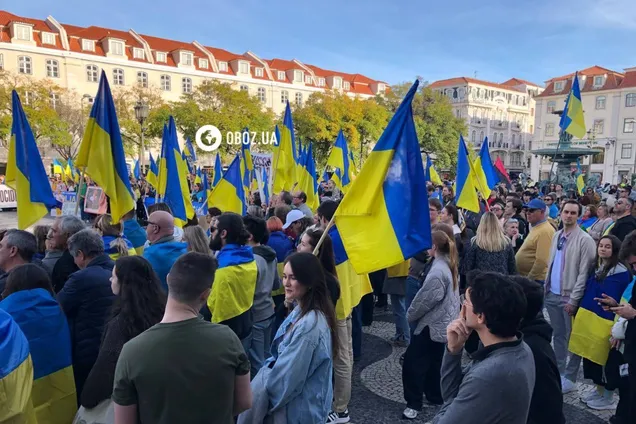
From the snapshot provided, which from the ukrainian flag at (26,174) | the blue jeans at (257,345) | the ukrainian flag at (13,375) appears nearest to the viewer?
the ukrainian flag at (13,375)

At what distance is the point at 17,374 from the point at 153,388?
2.69 feet

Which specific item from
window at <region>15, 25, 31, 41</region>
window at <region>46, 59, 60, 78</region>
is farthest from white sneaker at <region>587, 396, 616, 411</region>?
window at <region>15, 25, 31, 41</region>

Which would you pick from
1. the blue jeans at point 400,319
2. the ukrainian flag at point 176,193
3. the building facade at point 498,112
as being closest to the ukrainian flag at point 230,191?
the ukrainian flag at point 176,193

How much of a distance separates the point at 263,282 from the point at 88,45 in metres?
49.8

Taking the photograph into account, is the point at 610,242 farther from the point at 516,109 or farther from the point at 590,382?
the point at 516,109

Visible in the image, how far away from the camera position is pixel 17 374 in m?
2.20

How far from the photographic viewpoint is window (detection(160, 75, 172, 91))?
49781mm

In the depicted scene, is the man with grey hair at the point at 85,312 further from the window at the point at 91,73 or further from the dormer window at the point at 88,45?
the dormer window at the point at 88,45

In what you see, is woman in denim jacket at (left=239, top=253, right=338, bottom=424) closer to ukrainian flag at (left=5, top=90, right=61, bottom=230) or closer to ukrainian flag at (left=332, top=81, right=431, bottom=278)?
ukrainian flag at (left=332, top=81, right=431, bottom=278)

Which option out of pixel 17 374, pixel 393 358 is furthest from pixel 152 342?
pixel 393 358

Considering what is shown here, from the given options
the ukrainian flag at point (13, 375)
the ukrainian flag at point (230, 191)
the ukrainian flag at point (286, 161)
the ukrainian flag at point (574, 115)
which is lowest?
the ukrainian flag at point (13, 375)

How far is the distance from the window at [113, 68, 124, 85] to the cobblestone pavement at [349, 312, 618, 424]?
47.4 meters

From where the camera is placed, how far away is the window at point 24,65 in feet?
135

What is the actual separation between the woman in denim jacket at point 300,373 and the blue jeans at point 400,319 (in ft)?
11.2
